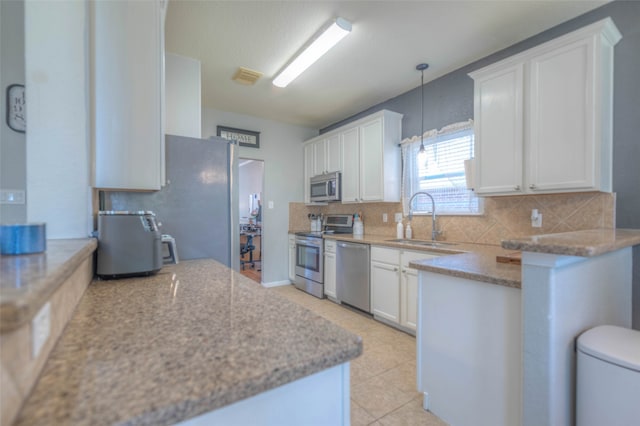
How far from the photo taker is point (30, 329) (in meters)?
0.52

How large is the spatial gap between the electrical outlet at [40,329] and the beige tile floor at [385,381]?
1609 mm

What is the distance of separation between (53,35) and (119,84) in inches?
10.4

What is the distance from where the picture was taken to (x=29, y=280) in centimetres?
55

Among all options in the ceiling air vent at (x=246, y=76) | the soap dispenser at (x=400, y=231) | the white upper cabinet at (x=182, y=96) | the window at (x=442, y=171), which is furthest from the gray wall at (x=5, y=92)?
the window at (x=442, y=171)

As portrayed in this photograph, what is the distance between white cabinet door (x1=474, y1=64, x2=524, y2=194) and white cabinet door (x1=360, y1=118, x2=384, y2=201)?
1.20m

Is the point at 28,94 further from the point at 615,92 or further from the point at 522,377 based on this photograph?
the point at 615,92

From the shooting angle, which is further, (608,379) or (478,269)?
(478,269)

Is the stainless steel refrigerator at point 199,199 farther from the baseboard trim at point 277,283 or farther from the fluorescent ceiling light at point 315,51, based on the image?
the baseboard trim at point 277,283

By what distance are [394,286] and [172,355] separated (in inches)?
100

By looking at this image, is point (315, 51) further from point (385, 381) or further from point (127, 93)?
point (385, 381)

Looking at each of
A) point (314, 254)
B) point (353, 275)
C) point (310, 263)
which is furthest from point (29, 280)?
point (310, 263)

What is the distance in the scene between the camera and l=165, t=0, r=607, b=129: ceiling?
2.07 meters

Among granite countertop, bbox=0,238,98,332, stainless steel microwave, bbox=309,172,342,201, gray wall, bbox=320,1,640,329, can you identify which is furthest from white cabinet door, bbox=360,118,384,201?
granite countertop, bbox=0,238,98,332

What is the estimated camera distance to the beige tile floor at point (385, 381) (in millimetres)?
1677
